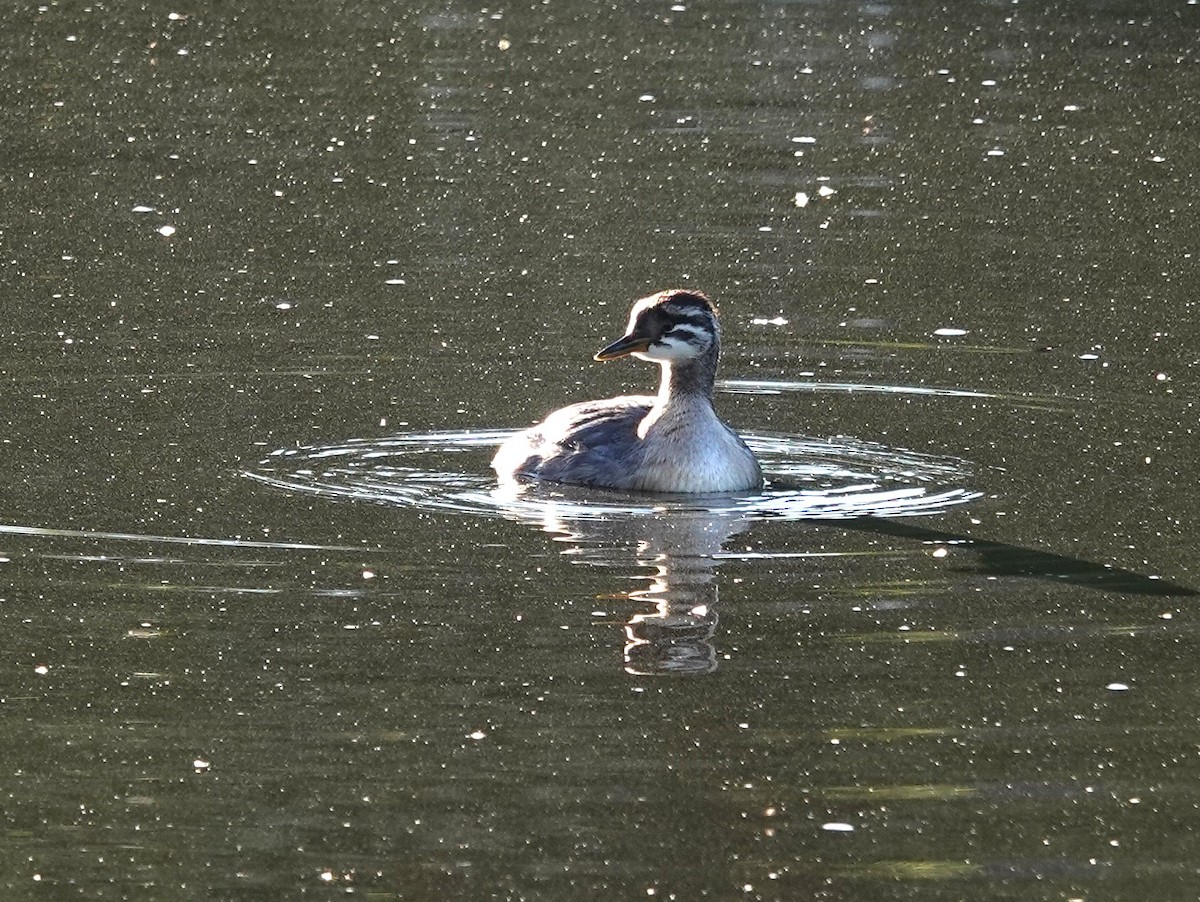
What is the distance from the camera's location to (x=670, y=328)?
45.3 ft

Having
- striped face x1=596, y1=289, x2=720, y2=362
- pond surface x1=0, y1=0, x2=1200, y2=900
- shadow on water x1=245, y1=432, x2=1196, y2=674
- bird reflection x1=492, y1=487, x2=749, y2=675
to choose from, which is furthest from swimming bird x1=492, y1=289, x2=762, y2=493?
bird reflection x1=492, y1=487, x2=749, y2=675

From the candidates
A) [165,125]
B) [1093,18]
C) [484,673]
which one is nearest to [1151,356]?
[484,673]

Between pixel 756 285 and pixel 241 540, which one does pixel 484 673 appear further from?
pixel 756 285

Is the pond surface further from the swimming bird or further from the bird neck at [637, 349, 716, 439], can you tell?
the bird neck at [637, 349, 716, 439]

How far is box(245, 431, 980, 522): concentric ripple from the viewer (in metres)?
12.6

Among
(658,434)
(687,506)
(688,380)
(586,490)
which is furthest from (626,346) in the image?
(687,506)

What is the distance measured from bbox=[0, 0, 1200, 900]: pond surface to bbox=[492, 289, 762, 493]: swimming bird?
239mm

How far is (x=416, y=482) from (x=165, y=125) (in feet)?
33.9

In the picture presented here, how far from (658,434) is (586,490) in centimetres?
48

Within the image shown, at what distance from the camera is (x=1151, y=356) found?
15.6 meters

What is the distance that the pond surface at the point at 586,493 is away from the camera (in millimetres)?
8594

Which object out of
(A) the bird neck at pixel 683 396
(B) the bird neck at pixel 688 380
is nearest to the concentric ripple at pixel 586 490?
(A) the bird neck at pixel 683 396

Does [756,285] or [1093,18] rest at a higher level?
[1093,18]

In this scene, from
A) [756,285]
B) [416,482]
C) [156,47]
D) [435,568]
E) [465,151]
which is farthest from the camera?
[156,47]
